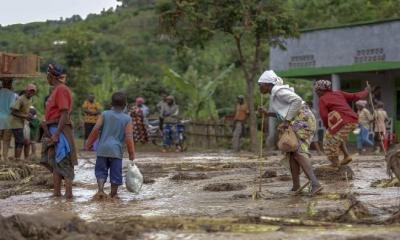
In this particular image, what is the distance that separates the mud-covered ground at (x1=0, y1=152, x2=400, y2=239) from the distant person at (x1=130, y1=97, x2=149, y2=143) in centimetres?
1093

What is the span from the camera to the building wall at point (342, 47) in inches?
1016

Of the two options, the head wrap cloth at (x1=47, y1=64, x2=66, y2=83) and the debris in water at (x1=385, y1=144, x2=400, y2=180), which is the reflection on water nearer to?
the debris in water at (x1=385, y1=144, x2=400, y2=180)

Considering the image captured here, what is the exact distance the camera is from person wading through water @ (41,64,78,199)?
8758mm

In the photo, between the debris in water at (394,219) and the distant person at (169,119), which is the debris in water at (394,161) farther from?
the distant person at (169,119)

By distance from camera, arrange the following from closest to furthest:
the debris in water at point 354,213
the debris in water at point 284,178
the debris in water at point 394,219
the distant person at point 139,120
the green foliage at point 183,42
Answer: the debris in water at point 394,219 → the debris in water at point 354,213 → the debris in water at point 284,178 → the green foliage at point 183,42 → the distant person at point 139,120

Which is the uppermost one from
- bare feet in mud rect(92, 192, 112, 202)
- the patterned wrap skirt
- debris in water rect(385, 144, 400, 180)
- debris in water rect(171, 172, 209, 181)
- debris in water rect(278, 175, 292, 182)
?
the patterned wrap skirt

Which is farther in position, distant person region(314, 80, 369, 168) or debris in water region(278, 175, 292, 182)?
debris in water region(278, 175, 292, 182)

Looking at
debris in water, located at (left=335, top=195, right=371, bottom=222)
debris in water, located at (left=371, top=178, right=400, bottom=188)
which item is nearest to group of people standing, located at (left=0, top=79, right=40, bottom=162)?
debris in water, located at (left=371, top=178, right=400, bottom=188)

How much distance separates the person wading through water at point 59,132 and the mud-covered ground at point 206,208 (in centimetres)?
39

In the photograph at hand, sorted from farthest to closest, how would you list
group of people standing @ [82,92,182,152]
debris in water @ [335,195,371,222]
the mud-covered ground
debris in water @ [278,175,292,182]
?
1. group of people standing @ [82,92,182,152]
2. debris in water @ [278,175,292,182]
3. debris in water @ [335,195,371,222]
4. the mud-covered ground

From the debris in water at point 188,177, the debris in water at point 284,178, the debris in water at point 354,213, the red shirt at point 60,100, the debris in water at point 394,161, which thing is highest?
the red shirt at point 60,100

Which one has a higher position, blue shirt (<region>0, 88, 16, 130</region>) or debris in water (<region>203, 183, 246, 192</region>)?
blue shirt (<region>0, 88, 16, 130</region>)

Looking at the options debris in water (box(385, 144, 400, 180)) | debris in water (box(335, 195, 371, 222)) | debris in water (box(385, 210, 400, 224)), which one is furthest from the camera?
debris in water (box(385, 144, 400, 180))

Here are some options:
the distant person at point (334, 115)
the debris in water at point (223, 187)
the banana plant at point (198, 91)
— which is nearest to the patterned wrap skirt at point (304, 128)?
the debris in water at point (223, 187)
